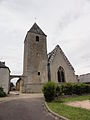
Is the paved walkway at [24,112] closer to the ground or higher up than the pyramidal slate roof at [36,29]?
closer to the ground

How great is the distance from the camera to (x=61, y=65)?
29438 mm

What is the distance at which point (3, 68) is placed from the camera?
2258 centimetres

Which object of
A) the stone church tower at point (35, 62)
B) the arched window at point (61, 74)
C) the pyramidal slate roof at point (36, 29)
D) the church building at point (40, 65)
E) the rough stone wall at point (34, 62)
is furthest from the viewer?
the pyramidal slate roof at point (36, 29)

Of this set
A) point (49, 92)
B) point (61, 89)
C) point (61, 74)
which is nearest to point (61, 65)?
point (61, 74)

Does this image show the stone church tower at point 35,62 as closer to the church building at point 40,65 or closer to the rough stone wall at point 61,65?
the church building at point 40,65

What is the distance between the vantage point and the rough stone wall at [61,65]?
28.1 m

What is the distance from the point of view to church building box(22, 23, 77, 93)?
86.6 ft

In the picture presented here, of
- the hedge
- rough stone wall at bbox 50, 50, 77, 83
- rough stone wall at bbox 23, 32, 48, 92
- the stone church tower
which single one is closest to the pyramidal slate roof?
the stone church tower

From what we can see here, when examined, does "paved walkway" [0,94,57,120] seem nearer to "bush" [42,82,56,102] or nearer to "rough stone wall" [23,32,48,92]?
"bush" [42,82,56,102]

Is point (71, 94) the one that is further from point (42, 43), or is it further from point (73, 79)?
point (42, 43)

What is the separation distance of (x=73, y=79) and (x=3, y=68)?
16106 millimetres

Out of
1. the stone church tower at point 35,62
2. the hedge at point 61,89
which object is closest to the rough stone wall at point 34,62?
the stone church tower at point 35,62

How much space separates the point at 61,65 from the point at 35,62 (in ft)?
20.1

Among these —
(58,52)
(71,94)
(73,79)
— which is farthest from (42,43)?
(71,94)
